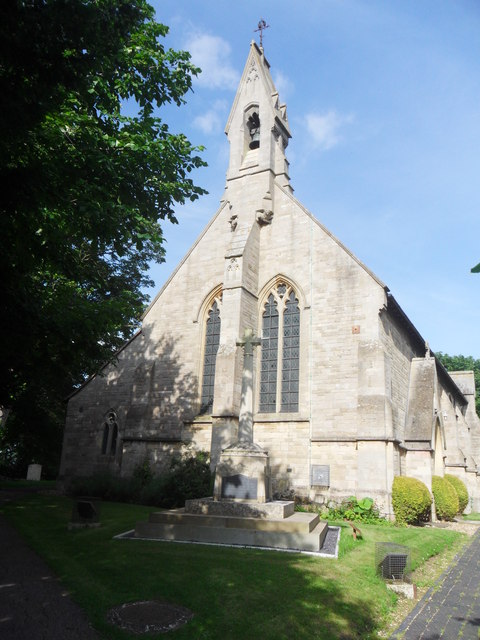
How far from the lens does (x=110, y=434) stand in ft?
70.5

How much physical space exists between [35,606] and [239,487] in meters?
6.20

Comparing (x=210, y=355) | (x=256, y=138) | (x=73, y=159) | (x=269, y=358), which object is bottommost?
(x=269, y=358)

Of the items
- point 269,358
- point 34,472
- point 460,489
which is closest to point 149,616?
point 269,358

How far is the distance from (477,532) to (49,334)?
15474 mm

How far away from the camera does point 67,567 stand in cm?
841

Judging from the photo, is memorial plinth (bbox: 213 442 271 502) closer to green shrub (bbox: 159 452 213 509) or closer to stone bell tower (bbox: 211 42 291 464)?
stone bell tower (bbox: 211 42 291 464)

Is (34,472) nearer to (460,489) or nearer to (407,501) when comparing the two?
(407,501)

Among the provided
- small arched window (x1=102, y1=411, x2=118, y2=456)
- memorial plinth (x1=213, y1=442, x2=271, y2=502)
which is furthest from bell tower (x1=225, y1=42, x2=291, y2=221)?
memorial plinth (x1=213, y1=442, x2=271, y2=502)

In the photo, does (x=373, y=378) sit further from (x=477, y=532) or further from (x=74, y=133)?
(x=74, y=133)

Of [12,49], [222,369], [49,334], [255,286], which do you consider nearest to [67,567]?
[49,334]

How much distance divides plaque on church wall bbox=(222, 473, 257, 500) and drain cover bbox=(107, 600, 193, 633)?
5381mm

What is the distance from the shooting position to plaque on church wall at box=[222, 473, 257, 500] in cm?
1194

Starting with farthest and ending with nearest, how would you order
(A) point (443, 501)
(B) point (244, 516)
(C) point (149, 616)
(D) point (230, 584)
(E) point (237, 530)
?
(A) point (443, 501), (B) point (244, 516), (E) point (237, 530), (D) point (230, 584), (C) point (149, 616)

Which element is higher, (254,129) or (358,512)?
(254,129)
